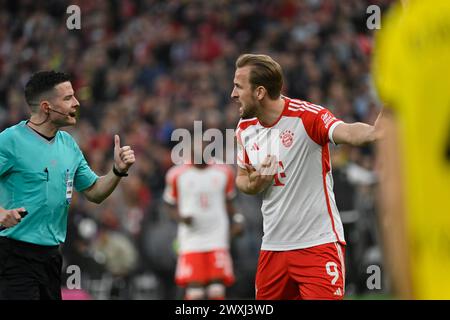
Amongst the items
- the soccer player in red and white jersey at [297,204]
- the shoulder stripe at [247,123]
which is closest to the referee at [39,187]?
the shoulder stripe at [247,123]

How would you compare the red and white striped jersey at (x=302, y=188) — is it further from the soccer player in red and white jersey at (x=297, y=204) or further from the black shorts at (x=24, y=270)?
the black shorts at (x=24, y=270)

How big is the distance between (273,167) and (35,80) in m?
1.90

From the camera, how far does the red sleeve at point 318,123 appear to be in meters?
6.21

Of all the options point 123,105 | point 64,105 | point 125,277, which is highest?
point 123,105

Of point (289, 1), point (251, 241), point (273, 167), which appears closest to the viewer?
point (273, 167)

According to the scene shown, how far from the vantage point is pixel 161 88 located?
16984 mm

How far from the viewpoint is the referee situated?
6184mm

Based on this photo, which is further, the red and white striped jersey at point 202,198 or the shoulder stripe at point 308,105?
the red and white striped jersey at point 202,198

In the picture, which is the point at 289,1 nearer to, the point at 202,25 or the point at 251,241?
the point at 202,25

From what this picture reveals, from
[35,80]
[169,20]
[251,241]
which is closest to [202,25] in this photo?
[169,20]

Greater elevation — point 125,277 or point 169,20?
point 169,20

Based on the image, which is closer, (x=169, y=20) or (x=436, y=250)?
(x=436, y=250)

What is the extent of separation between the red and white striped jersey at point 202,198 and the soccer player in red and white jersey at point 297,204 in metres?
5.39

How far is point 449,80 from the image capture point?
2.07 m
